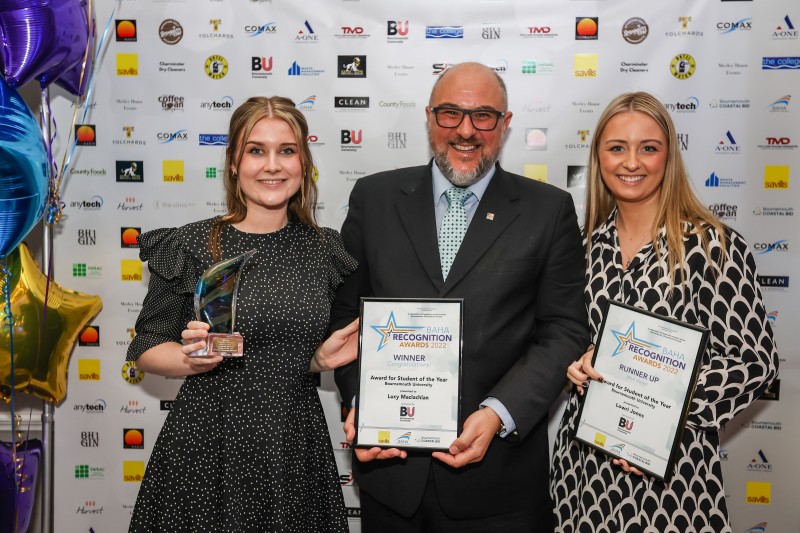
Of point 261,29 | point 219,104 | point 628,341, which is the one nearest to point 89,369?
point 219,104

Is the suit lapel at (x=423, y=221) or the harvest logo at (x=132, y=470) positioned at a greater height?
the suit lapel at (x=423, y=221)

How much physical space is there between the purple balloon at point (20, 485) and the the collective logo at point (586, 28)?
3384 millimetres

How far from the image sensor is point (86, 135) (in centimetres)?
353

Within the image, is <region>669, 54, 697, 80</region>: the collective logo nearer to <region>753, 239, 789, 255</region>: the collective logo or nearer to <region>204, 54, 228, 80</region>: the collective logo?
<region>753, 239, 789, 255</region>: the collective logo

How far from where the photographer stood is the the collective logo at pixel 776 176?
3.39m

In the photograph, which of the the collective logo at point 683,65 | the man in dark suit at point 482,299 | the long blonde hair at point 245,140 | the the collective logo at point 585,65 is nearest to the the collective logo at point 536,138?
the the collective logo at point 585,65

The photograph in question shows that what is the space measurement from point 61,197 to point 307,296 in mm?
1859

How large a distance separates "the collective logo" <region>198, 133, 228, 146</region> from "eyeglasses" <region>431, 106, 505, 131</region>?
1459 mm

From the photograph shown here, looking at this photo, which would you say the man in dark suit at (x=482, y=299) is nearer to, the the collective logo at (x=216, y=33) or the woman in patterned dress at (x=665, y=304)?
the woman in patterned dress at (x=665, y=304)

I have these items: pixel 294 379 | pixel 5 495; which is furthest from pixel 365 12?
pixel 5 495

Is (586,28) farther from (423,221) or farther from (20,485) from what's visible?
(20,485)

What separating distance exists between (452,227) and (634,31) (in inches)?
65.9

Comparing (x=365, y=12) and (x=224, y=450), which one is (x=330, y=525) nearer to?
(x=224, y=450)

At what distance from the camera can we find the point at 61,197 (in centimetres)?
355
